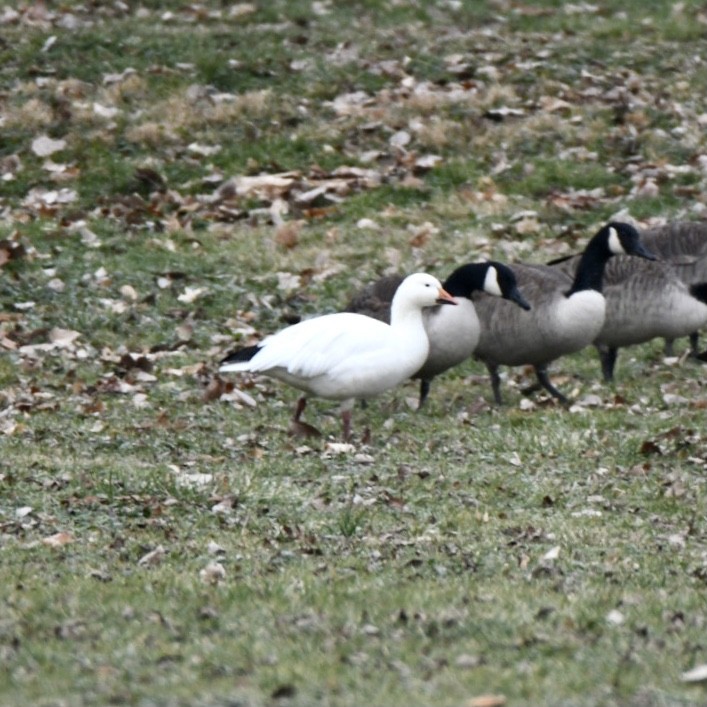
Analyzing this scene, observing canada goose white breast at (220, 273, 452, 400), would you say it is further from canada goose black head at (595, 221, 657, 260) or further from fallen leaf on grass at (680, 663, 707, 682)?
fallen leaf on grass at (680, 663, 707, 682)

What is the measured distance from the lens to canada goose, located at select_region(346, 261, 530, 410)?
37.9 feet

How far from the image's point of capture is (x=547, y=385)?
39.7 ft

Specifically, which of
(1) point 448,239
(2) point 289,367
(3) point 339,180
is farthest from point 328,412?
(3) point 339,180

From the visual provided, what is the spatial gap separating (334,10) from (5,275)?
8350mm

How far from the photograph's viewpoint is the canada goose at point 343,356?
10344 mm

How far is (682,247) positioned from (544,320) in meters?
2.17

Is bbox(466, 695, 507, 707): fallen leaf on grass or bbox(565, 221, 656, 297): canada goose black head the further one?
bbox(565, 221, 656, 297): canada goose black head

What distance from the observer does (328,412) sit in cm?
1165

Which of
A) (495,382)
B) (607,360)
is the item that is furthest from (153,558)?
(607,360)

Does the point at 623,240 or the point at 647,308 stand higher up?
the point at 623,240

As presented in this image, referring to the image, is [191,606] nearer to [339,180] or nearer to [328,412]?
[328,412]

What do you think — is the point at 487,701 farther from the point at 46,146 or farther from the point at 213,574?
the point at 46,146

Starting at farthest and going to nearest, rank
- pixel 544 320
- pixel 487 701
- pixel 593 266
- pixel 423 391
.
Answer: pixel 593 266 < pixel 544 320 < pixel 423 391 < pixel 487 701

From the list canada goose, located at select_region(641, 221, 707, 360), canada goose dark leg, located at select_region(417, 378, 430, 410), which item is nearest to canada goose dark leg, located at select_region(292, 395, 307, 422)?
canada goose dark leg, located at select_region(417, 378, 430, 410)
